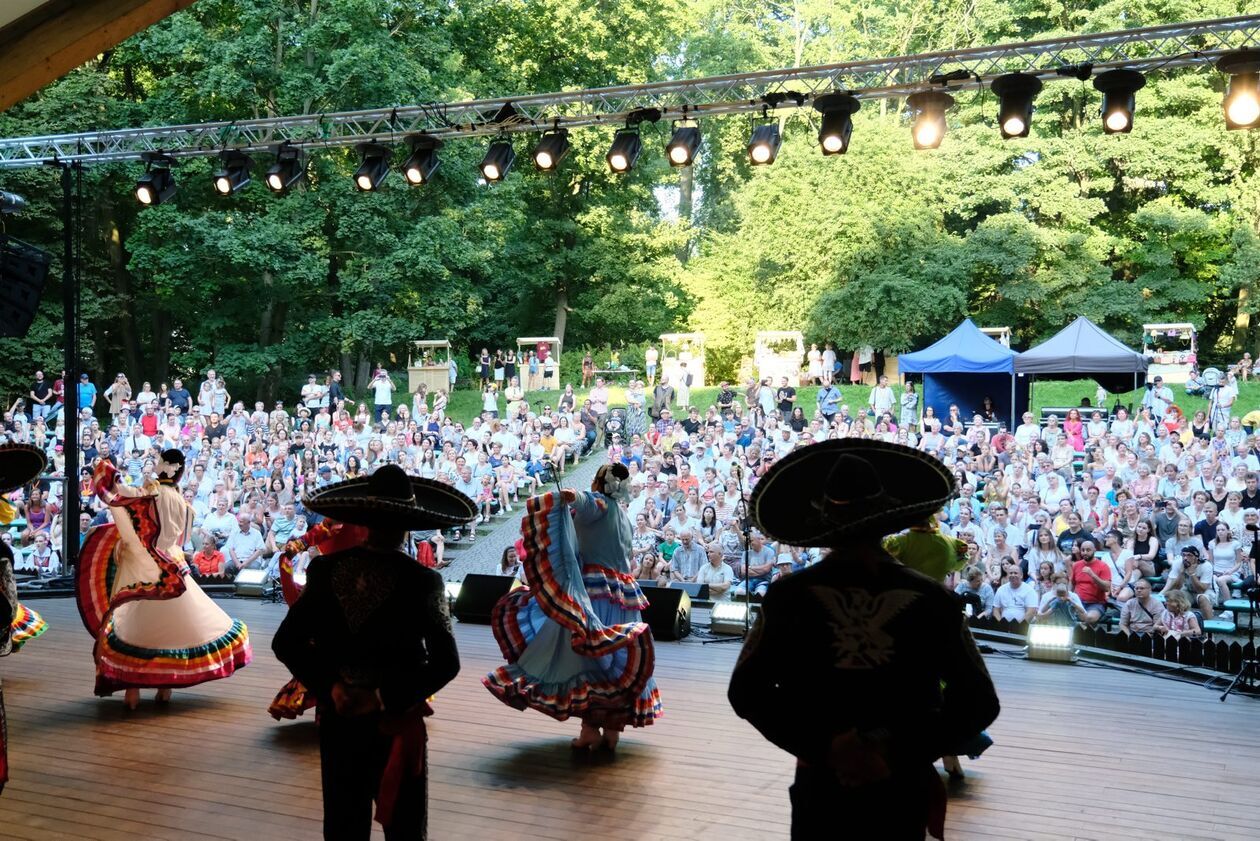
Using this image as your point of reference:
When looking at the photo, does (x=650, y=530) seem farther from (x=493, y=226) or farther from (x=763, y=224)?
(x=763, y=224)

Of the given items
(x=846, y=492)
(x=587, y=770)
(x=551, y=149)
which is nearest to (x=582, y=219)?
(x=551, y=149)

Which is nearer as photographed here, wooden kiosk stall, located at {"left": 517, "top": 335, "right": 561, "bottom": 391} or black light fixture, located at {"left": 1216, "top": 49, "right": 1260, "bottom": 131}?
black light fixture, located at {"left": 1216, "top": 49, "right": 1260, "bottom": 131}

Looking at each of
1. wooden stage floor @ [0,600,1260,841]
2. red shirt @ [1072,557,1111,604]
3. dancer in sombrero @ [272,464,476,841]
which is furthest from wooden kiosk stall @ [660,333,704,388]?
dancer in sombrero @ [272,464,476,841]

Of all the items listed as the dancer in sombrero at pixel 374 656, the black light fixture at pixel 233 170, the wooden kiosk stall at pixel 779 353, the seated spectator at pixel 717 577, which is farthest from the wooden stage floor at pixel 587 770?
the wooden kiosk stall at pixel 779 353

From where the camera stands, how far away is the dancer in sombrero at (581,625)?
5641 millimetres

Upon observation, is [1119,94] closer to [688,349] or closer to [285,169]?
[285,169]

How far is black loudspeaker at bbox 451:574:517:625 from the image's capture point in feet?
32.4

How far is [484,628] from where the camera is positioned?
31.7 ft

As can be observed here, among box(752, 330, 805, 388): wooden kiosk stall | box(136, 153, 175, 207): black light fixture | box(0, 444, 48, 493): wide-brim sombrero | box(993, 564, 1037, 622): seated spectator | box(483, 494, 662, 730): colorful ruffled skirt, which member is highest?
box(136, 153, 175, 207): black light fixture

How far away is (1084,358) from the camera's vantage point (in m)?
15.9

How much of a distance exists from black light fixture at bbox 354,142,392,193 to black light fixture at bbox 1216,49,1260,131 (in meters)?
6.21

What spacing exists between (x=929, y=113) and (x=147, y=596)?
233 inches

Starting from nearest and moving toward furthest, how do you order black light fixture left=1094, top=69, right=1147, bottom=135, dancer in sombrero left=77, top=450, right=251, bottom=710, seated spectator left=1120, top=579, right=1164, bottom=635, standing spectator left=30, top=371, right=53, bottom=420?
1. dancer in sombrero left=77, top=450, right=251, bottom=710
2. black light fixture left=1094, top=69, right=1147, bottom=135
3. seated spectator left=1120, top=579, right=1164, bottom=635
4. standing spectator left=30, top=371, right=53, bottom=420

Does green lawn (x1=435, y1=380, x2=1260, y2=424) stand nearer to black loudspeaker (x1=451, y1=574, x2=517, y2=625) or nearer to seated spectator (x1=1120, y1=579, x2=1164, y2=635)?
black loudspeaker (x1=451, y1=574, x2=517, y2=625)
